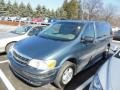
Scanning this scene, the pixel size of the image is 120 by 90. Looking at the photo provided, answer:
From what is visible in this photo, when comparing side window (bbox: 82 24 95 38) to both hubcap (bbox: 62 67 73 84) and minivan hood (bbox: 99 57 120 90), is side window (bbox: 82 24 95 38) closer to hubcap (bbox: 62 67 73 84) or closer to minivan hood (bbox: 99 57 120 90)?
hubcap (bbox: 62 67 73 84)

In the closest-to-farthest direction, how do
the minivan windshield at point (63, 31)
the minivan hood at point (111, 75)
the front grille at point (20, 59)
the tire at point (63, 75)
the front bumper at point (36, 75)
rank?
the minivan hood at point (111, 75), the front bumper at point (36, 75), the front grille at point (20, 59), the tire at point (63, 75), the minivan windshield at point (63, 31)

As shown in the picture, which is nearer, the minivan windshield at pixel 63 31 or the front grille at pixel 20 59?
the front grille at pixel 20 59

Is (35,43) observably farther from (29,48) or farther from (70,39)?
(70,39)


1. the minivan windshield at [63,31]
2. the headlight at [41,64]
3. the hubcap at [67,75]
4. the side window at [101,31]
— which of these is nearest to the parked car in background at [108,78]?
the headlight at [41,64]

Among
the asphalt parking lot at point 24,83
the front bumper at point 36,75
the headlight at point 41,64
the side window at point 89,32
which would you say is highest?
the side window at point 89,32

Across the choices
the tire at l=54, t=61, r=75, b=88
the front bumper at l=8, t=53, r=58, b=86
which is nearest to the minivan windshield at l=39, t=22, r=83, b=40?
the tire at l=54, t=61, r=75, b=88

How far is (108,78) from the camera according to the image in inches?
131

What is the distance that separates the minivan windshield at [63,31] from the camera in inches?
218

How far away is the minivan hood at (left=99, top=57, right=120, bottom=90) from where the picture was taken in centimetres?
312

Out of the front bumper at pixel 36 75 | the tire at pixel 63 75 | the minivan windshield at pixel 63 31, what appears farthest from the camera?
the minivan windshield at pixel 63 31

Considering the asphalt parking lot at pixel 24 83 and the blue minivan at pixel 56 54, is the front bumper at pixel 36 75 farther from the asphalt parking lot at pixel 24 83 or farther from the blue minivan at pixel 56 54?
the asphalt parking lot at pixel 24 83

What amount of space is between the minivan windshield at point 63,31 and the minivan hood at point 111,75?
1.83 metres

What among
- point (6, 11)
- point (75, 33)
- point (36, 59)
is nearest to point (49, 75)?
point (36, 59)

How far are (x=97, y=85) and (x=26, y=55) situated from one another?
6.56 feet
